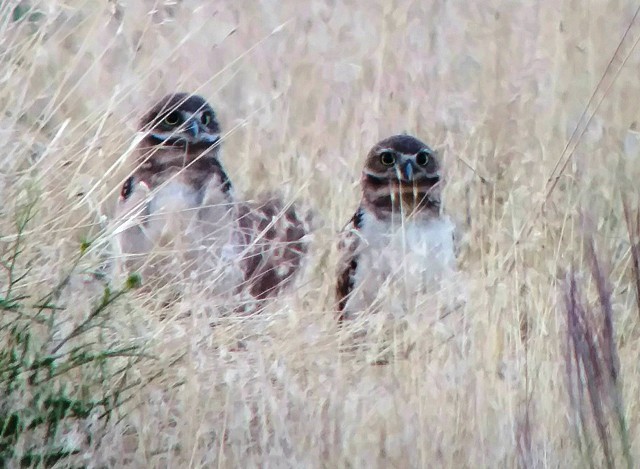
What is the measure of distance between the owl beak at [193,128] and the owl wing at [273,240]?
0.38 meters

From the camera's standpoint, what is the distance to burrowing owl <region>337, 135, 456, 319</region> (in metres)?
5.20

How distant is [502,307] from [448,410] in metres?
0.62

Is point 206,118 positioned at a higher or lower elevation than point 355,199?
higher

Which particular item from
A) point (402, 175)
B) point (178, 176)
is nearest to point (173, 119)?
point (178, 176)

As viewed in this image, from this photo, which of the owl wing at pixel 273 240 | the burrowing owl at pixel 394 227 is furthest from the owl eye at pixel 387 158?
the owl wing at pixel 273 240

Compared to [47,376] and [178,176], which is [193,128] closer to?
[178,176]

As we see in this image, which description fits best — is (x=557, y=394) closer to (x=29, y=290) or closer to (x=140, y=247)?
(x=29, y=290)

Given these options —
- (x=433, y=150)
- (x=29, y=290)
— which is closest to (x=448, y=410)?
(x=29, y=290)

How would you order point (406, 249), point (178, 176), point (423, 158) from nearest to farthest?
1. point (406, 249)
2. point (178, 176)
3. point (423, 158)

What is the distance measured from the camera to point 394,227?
5566mm

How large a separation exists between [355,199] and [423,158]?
0.43 m

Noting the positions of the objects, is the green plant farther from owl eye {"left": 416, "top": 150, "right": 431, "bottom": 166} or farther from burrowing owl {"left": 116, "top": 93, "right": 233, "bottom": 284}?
owl eye {"left": 416, "top": 150, "right": 431, "bottom": 166}

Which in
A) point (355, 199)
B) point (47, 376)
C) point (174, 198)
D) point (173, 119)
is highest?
point (173, 119)

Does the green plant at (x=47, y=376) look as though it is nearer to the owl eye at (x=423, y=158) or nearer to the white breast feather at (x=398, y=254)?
the white breast feather at (x=398, y=254)
